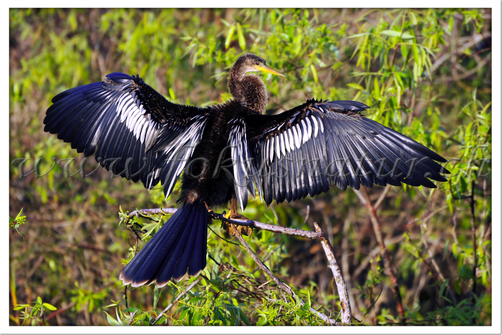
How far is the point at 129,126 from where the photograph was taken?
2.71 m

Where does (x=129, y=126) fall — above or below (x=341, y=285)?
above

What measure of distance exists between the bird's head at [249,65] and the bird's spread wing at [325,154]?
2.36 feet

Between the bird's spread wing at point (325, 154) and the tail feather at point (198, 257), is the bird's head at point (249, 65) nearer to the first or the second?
the bird's spread wing at point (325, 154)

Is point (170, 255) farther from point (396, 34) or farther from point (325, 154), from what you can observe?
point (396, 34)

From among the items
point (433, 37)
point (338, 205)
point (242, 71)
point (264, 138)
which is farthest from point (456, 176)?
point (338, 205)

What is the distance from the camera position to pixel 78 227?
4.74 meters

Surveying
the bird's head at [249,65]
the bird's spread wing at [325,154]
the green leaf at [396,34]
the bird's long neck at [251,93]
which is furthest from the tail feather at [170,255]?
the green leaf at [396,34]

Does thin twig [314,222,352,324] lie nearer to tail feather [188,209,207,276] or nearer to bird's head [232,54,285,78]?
tail feather [188,209,207,276]

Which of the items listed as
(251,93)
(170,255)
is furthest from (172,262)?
(251,93)

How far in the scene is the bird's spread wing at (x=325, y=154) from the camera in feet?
7.64

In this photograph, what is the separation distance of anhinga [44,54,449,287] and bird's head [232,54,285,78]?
1.30 feet

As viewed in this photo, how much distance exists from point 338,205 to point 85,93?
123 inches

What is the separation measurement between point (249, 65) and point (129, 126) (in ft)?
3.28

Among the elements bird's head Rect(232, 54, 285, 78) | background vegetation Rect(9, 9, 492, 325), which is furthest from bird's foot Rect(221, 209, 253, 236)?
bird's head Rect(232, 54, 285, 78)
